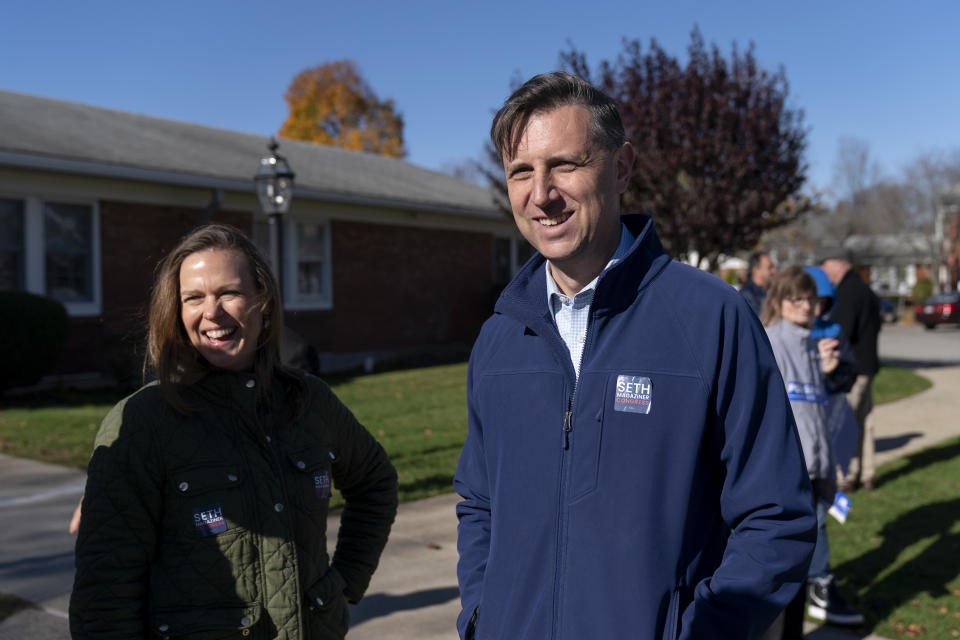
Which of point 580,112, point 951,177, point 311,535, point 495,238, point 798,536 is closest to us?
point 798,536

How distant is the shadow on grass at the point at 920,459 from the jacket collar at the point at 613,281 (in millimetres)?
7115

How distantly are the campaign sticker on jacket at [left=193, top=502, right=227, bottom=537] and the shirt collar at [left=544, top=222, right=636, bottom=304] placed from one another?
1.02 metres

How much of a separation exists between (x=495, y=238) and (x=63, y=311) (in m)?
12.8

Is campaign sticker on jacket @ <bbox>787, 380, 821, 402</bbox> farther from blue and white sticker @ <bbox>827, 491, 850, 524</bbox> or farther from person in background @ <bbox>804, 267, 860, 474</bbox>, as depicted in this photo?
blue and white sticker @ <bbox>827, 491, 850, 524</bbox>

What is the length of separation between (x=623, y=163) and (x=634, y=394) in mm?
600

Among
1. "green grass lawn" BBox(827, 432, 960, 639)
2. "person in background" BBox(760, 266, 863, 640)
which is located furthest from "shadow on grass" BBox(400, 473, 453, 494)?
"person in background" BBox(760, 266, 863, 640)

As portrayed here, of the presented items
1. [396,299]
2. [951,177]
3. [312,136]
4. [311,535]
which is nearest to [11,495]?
[311,535]

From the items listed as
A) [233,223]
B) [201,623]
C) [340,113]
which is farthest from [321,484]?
[340,113]

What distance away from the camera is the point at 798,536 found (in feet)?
5.76

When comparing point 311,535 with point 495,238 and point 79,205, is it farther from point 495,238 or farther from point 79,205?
point 495,238

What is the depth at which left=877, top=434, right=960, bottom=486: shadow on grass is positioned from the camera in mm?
8462

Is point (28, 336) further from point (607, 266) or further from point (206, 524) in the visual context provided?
point (607, 266)

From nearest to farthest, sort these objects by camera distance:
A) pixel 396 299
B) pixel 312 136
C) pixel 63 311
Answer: pixel 63 311, pixel 396 299, pixel 312 136

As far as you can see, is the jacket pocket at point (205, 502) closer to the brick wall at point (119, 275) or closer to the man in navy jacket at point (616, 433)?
the man in navy jacket at point (616, 433)
